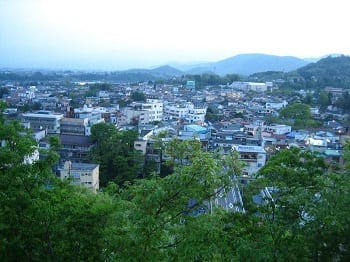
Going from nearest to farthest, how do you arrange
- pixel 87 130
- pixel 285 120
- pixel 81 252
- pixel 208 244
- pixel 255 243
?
pixel 208 244
pixel 255 243
pixel 81 252
pixel 87 130
pixel 285 120

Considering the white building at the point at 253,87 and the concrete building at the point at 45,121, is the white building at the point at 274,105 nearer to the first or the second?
the white building at the point at 253,87

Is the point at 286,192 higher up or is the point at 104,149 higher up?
the point at 286,192

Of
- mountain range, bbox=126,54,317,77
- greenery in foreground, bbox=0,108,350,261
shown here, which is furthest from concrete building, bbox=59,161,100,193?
mountain range, bbox=126,54,317,77

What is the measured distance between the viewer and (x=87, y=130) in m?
23.3

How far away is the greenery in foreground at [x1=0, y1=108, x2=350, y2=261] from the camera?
3.38 metres

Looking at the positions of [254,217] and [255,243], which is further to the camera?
[254,217]

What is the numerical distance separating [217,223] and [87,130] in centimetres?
2045

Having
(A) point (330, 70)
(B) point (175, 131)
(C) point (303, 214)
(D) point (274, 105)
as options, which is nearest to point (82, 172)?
(B) point (175, 131)

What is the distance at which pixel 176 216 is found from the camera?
11.5 feet

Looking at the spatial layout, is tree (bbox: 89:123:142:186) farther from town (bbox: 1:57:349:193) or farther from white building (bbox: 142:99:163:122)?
white building (bbox: 142:99:163:122)

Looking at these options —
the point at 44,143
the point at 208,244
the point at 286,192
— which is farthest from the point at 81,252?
the point at 44,143

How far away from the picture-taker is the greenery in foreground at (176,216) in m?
3.38

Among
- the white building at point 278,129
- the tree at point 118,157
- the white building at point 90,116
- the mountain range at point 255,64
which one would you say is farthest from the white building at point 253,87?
the mountain range at point 255,64

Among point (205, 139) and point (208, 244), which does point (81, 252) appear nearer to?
point (208, 244)
